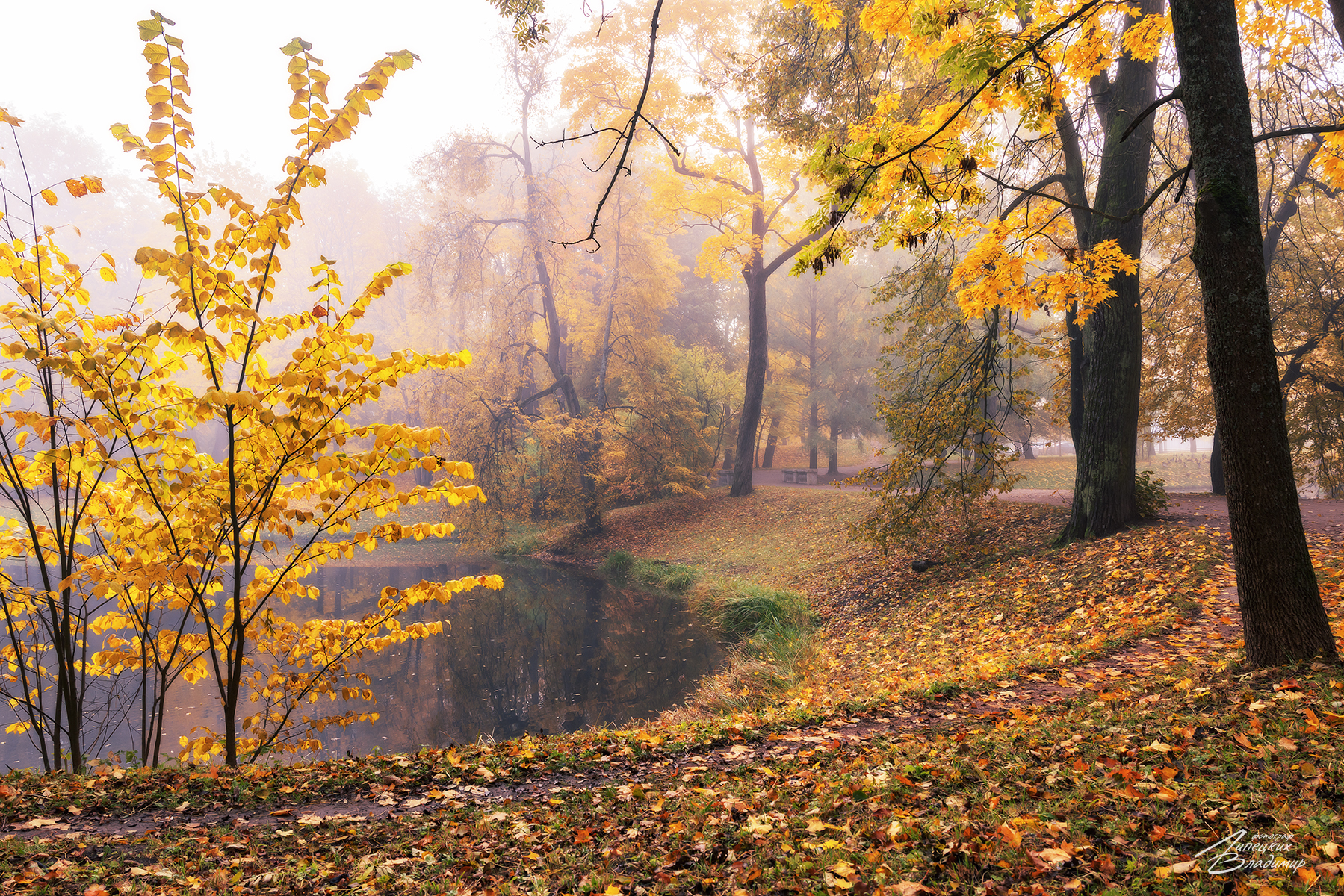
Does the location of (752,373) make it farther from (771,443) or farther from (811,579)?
(771,443)

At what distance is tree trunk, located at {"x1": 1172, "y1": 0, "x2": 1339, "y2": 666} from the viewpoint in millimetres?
3844

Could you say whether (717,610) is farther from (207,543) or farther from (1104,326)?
(207,543)

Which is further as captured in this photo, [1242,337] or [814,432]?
[814,432]

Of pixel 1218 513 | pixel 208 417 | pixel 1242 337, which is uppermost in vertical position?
pixel 1242 337

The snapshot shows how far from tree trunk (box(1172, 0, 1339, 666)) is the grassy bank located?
470mm

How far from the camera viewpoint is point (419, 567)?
756 inches

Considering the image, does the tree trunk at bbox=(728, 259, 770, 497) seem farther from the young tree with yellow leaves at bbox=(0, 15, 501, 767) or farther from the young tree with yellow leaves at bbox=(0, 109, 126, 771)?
the young tree with yellow leaves at bbox=(0, 109, 126, 771)

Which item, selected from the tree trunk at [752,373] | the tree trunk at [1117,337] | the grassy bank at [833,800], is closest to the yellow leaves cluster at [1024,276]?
the tree trunk at [1117,337]

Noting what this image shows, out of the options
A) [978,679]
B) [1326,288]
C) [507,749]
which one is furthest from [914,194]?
[1326,288]

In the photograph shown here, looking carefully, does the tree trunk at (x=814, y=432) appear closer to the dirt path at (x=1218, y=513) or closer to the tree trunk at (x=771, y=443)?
the tree trunk at (x=771, y=443)

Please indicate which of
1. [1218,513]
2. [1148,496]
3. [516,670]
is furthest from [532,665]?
[1218,513]

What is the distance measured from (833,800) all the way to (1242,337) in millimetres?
3478

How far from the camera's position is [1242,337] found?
385 centimetres

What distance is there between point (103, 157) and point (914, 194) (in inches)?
1954
